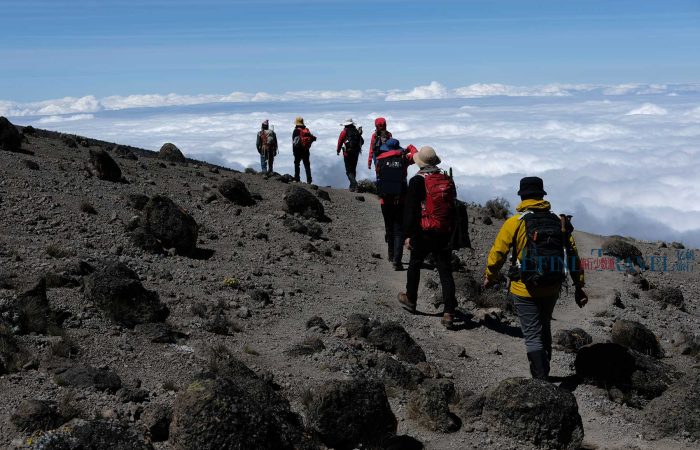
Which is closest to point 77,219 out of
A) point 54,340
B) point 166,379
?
point 54,340

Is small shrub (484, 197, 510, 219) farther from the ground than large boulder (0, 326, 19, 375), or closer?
closer

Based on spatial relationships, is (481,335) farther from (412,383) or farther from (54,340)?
(54,340)

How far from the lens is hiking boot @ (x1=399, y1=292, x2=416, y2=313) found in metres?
10.8

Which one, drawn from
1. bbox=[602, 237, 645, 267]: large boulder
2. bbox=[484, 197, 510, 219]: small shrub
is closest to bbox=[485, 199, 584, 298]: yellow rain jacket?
bbox=[602, 237, 645, 267]: large boulder

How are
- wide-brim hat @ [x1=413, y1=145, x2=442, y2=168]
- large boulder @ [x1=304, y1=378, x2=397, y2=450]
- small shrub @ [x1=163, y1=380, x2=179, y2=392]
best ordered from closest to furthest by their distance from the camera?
large boulder @ [x1=304, y1=378, x2=397, y2=450], small shrub @ [x1=163, y1=380, x2=179, y2=392], wide-brim hat @ [x1=413, y1=145, x2=442, y2=168]

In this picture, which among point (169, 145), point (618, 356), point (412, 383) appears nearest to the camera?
point (412, 383)

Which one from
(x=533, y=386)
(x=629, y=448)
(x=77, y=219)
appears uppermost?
(x=77, y=219)

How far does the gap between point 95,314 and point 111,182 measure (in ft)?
26.4

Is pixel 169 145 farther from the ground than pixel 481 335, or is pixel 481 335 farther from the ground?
pixel 169 145

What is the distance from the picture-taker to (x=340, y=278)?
12758 mm

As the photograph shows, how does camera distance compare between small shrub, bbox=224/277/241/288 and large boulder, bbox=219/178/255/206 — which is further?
large boulder, bbox=219/178/255/206

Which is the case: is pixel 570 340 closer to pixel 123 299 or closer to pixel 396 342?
pixel 396 342

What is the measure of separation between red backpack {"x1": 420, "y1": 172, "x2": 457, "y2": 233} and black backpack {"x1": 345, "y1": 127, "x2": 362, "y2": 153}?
8.89 meters

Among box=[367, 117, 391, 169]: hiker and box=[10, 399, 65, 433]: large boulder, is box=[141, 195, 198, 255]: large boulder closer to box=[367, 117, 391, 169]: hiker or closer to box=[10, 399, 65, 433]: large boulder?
box=[367, 117, 391, 169]: hiker
